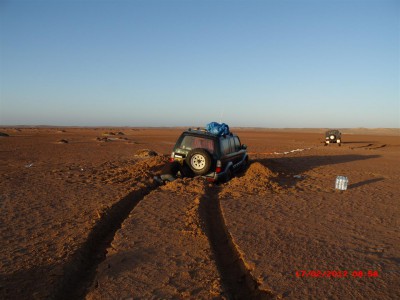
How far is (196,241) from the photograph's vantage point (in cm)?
568

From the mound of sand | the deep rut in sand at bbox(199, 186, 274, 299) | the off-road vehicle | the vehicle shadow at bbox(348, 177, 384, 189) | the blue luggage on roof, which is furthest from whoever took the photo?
the blue luggage on roof

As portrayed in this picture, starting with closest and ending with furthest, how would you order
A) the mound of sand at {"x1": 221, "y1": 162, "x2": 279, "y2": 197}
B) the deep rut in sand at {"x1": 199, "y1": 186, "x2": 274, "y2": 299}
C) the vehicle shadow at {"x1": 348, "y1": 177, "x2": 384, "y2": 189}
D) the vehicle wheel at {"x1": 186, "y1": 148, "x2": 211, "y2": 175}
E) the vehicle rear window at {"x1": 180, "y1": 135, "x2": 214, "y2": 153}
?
the deep rut in sand at {"x1": 199, "y1": 186, "x2": 274, "y2": 299} → the mound of sand at {"x1": 221, "y1": 162, "x2": 279, "y2": 197} → the vehicle wheel at {"x1": 186, "y1": 148, "x2": 211, "y2": 175} → the vehicle rear window at {"x1": 180, "y1": 135, "x2": 214, "y2": 153} → the vehicle shadow at {"x1": 348, "y1": 177, "x2": 384, "y2": 189}

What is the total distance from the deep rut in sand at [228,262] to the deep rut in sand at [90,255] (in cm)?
164

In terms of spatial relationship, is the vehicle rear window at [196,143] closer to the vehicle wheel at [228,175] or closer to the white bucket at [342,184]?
the vehicle wheel at [228,175]

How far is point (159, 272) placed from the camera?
4.57 metres

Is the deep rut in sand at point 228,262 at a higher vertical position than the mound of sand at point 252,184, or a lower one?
lower

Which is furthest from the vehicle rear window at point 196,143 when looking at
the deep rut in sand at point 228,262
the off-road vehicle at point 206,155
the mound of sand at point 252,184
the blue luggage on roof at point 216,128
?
the deep rut in sand at point 228,262

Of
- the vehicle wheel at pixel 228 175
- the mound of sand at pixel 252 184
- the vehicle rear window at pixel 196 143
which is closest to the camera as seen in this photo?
the mound of sand at pixel 252 184

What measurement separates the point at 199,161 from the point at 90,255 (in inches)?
213

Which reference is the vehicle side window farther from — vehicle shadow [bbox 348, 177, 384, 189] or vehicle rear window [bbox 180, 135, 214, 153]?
vehicle shadow [bbox 348, 177, 384, 189]

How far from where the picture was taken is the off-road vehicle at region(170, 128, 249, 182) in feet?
33.6

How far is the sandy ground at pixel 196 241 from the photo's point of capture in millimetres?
4234

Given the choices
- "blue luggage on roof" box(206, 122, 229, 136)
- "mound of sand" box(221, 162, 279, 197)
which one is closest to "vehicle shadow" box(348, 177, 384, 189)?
"mound of sand" box(221, 162, 279, 197)

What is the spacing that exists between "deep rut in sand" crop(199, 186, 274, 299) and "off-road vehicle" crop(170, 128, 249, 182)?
2558 millimetres
